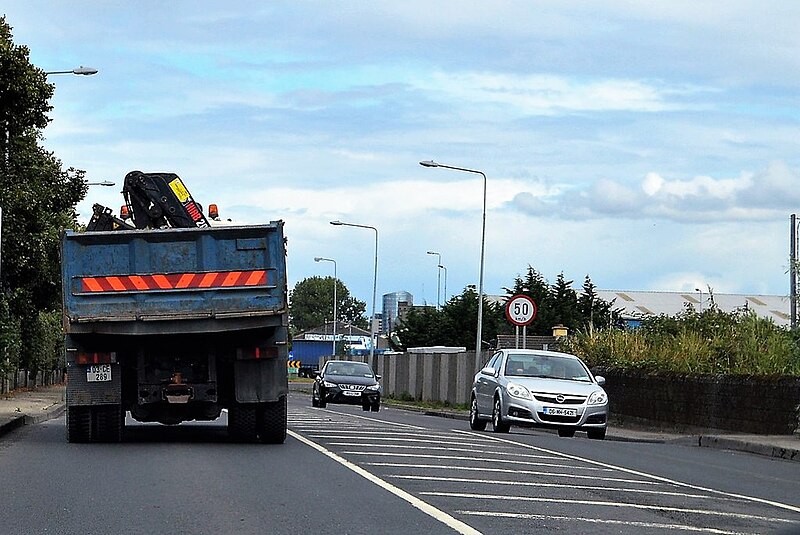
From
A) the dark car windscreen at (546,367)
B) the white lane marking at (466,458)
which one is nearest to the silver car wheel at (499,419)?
the dark car windscreen at (546,367)

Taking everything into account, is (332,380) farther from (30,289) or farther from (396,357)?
(396,357)

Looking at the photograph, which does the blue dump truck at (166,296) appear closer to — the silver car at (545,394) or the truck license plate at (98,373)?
the truck license plate at (98,373)

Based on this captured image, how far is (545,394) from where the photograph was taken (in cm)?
2350

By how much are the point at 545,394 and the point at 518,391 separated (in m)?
0.48

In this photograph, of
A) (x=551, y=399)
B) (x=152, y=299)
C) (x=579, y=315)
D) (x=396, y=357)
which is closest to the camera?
(x=152, y=299)

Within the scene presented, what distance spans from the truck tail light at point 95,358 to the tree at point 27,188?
19.9 feet

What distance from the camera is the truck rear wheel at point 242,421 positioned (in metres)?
18.9

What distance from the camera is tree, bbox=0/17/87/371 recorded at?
27.2 metres

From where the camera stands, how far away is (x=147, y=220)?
795 inches

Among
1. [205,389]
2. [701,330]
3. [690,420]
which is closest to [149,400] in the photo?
[205,389]

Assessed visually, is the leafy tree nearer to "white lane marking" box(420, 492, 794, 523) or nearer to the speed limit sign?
the speed limit sign

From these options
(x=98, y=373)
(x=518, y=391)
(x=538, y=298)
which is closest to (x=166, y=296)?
(x=98, y=373)

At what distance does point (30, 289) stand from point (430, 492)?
2644 cm

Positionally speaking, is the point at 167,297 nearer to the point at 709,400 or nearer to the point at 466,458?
the point at 466,458
